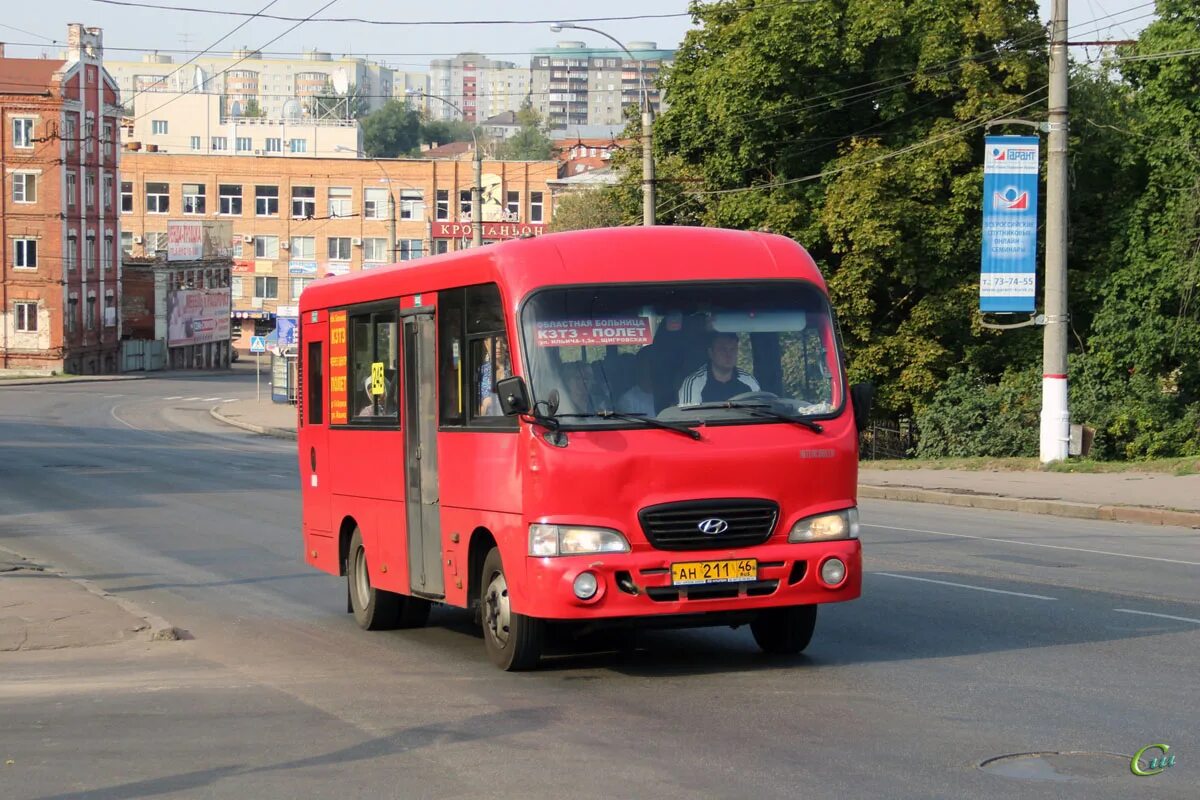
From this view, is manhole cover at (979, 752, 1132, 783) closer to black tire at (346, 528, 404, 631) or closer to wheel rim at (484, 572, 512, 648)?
wheel rim at (484, 572, 512, 648)

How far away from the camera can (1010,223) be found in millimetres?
28141

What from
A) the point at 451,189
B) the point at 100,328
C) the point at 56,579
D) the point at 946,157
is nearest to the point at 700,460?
the point at 56,579

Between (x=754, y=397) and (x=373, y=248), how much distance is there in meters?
106

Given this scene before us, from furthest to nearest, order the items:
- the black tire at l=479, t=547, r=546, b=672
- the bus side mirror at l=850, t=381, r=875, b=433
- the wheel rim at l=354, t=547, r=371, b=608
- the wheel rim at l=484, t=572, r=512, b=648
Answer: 1. the wheel rim at l=354, t=547, r=371, b=608
2. the bus side mirror at l=850, t=381, r=875, b=433
3. the wheel rim at l=484, t=572, r=512, b=648
4. the black tire at l=479, t=547, r=546, b=672

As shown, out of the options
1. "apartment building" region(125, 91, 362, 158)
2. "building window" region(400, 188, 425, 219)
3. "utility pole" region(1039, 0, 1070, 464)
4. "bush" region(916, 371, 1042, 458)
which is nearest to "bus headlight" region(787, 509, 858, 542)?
"utility pole" region(1039, 0, 1070, 464)

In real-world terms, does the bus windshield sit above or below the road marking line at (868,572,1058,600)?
above

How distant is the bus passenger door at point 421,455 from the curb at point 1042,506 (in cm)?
1171

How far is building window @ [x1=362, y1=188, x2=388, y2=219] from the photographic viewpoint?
113562 mm

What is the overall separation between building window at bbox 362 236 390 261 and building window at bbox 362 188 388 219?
159 centimetres

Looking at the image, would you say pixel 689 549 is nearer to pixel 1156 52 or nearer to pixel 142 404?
pixel 1156 52

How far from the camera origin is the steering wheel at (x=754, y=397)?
1004 centimetres

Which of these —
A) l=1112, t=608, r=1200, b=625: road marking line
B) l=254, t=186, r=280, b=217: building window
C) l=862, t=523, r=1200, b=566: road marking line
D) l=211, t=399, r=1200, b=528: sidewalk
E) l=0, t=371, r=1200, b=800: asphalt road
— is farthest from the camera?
l=254, t=186, r=280, b=217: building window

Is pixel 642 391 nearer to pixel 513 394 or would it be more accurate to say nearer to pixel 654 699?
pixel 513 394

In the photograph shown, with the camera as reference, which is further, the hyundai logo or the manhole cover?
the hyundai logo
